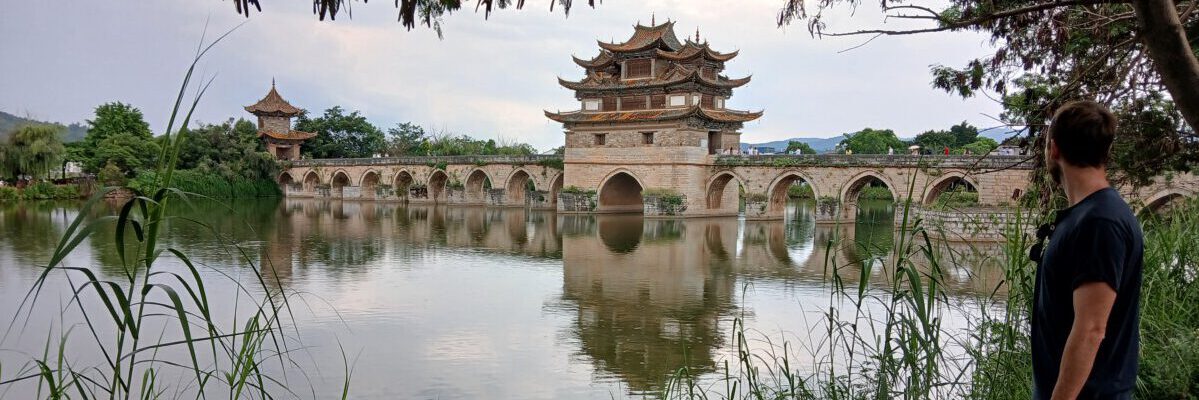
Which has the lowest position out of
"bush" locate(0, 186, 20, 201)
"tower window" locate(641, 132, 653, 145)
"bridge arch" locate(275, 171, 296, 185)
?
"bush" locate(0, 186, 20, 201)

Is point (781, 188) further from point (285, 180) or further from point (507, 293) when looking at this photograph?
point (285, 180)

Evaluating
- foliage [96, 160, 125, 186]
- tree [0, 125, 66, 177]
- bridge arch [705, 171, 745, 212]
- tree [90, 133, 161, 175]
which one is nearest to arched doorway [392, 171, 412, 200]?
tree [90, 133, 161, 175]

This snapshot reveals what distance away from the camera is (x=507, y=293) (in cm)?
1054

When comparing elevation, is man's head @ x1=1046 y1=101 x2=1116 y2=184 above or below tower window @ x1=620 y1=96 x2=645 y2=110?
below

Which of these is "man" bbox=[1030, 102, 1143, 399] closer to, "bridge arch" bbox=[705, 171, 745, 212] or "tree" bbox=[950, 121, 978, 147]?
"bridge arch" bbox=[705, 171, 745, 212]

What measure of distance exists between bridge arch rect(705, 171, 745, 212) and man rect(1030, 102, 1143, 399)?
71.7 ft

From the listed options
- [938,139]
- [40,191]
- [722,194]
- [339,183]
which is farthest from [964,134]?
[40,191]

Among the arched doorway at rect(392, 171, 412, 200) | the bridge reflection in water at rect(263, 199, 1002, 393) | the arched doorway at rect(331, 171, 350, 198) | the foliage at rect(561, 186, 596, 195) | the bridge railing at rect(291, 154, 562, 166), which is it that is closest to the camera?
the bridge reflection in water at rect(263, 199, 1002, 393)

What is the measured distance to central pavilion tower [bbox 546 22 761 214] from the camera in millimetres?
23609

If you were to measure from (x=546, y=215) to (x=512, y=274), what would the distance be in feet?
43.6

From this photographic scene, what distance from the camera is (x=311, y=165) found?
38219 millimetres

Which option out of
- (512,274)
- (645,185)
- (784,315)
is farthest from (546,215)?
(784,315)

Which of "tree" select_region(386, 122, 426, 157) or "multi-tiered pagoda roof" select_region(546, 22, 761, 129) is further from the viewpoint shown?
"tree" select_region(386, 122, 426, 157)

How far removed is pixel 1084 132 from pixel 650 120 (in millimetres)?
22272
